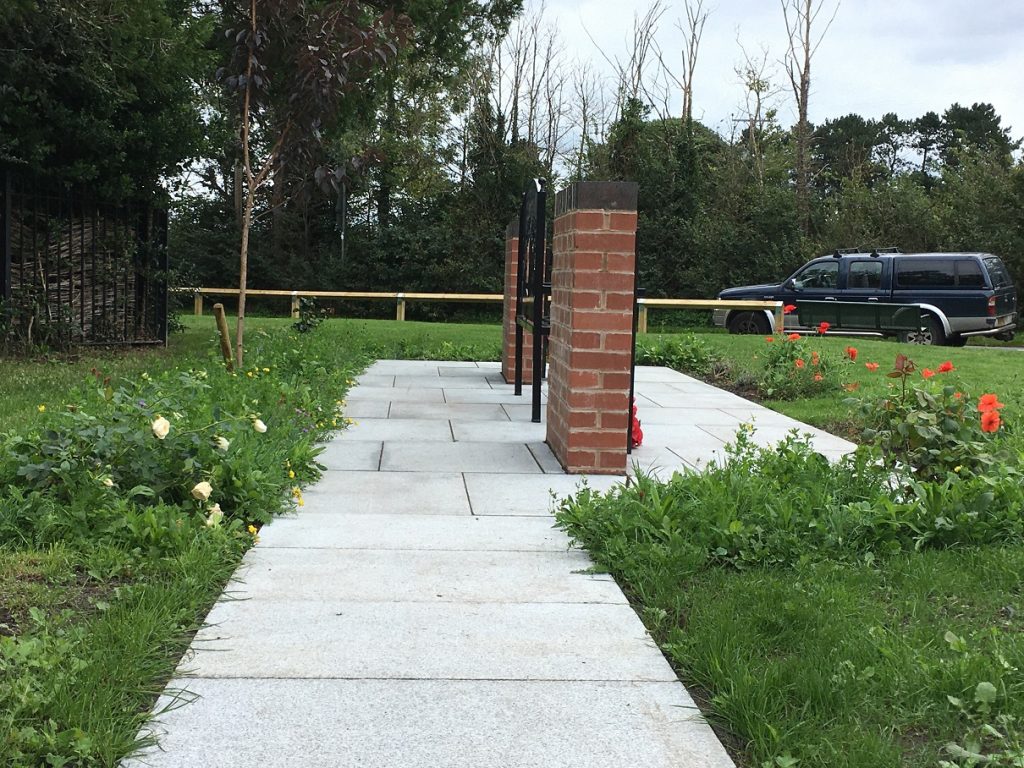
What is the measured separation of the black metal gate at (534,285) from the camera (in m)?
6.54

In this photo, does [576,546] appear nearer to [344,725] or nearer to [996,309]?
[344,725]

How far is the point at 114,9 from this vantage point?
31.9ft

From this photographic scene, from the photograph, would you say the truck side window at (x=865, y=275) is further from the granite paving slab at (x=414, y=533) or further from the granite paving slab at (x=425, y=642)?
the granite paving slab at (x=425, y=642)

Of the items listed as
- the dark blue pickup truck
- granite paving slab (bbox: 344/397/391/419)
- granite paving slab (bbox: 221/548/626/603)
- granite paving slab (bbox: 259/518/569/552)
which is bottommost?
granite paving slab (bbox: 221/548/626/603)

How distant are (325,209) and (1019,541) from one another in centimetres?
2668

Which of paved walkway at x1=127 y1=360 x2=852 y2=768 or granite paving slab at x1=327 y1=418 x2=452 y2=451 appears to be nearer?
paved walkway at x1=127 y1=360 x2=852 y2=768

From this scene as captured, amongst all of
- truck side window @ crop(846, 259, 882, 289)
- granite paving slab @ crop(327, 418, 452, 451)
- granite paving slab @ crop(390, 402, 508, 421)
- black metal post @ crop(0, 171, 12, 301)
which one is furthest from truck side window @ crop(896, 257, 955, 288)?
black metal post @ crop(0, 171, 12, 301)

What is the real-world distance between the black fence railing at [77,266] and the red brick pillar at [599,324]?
24.6 ft

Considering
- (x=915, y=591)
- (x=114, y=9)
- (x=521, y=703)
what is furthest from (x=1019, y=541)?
(x=114, y=9)

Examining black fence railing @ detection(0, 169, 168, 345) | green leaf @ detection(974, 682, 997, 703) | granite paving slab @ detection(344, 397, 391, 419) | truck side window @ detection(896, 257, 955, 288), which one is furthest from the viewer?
truck side window @ detection(896, 257, 955, 288)

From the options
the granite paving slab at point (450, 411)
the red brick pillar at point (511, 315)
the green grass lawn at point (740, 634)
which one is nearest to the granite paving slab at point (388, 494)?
the green grass lawn at point (740, 634)

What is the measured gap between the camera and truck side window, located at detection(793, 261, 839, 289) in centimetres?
1841

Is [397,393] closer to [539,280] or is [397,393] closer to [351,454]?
[539,280]

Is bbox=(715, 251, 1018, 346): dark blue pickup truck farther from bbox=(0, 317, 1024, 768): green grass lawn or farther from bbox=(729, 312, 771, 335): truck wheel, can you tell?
bbox=(0, 317, 1024, 768): green grass lawn
